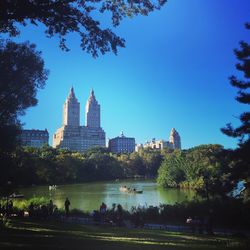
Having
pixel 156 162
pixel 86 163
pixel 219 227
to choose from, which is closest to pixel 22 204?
pixel 219 227

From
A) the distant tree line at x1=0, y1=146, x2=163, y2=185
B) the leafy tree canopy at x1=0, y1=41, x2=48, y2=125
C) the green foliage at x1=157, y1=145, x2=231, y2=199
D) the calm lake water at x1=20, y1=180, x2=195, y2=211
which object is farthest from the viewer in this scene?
the distant tree line at x1=0, y1=146, x2=163, y2=185

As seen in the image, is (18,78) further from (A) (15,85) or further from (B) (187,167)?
(B) (187,167)

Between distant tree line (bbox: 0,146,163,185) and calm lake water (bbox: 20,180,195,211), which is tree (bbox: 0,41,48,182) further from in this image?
distant tree line (bbox: 0,146,163,185)

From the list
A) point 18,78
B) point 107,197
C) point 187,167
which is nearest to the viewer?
point 18,78

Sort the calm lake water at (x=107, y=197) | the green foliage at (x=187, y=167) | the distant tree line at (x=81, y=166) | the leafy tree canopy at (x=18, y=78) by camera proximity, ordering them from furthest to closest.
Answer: the distant tree line at (x=81, y=166)
the green foliage at (x=187, y=167)
the calm lake water at (x=107, y=197)
the leafy tree canopy at (x=18, y=78)

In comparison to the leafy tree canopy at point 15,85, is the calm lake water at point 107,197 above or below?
A: below

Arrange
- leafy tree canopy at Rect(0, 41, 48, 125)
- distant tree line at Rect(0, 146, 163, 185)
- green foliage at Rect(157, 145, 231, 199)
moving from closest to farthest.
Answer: leafy tree canopy at Rect(0, 41, 48, 125)
green foliage at Rect(157, 145, 231, 199)
distant tree line at Rect(0, 146, 163, 185)

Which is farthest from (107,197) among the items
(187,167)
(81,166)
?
(81,166)

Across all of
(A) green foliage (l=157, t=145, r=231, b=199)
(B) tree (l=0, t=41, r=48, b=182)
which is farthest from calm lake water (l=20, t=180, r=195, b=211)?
(B) tree (l=0, t=41, r=48, b=182)

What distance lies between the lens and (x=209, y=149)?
3413 inches

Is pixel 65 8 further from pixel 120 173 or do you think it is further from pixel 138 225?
pixel 120 173

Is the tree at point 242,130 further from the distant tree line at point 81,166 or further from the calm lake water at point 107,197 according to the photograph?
the distant tree line at point 81,166

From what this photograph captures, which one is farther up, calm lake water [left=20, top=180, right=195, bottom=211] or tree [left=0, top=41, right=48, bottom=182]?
tree [left=0, top=41, right=48, bottom=182]

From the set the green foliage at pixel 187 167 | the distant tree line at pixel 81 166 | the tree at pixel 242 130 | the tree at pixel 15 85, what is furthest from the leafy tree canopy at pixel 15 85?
the green foliage at pixel 187 167
